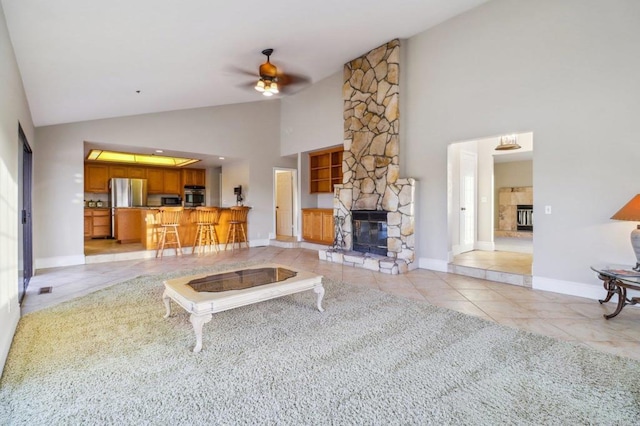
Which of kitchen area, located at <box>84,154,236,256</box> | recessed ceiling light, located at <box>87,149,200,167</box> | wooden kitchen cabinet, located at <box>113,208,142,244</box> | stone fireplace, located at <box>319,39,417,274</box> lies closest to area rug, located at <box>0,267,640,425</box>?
stone fireplace, located at <box>319,39,417,274</box>

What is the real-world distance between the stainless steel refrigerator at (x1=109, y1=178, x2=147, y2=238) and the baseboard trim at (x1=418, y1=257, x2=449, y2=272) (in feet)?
24.3

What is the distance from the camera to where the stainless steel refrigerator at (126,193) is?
8008 mm

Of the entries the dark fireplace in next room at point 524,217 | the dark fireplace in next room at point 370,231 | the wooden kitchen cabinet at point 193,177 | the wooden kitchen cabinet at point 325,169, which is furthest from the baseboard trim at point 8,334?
the dark fireplace in next room at point 524,217

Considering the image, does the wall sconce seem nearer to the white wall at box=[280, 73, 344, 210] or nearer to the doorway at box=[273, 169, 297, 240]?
the white wall at box=[280, 73, 344, 210]

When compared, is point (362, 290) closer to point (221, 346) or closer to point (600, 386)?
point (221, 346)

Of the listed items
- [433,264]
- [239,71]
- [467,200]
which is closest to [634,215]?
[433,264]

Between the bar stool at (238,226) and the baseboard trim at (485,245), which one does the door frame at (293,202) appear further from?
the baseboard trim at (485,245)

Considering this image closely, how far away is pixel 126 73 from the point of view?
3791mm

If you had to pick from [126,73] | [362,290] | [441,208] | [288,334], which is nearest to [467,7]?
[441,208]

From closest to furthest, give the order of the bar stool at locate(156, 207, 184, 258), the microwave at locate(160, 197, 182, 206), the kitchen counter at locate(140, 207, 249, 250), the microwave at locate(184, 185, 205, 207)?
the bar stool at locate(156, 207, 184, 258), the kitchen counter at locate(140, 207, 249, 250), the microwave at locate(160, 197, 182, 206), the microwave at locate(184, 185, 205, 207)

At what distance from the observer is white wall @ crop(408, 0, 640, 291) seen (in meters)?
3.37

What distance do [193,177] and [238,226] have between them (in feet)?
9.70

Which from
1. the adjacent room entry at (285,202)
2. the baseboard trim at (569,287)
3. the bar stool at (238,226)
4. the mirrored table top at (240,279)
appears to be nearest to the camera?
the mirrored table top at (240,279)

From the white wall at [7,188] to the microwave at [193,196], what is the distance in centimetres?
629
